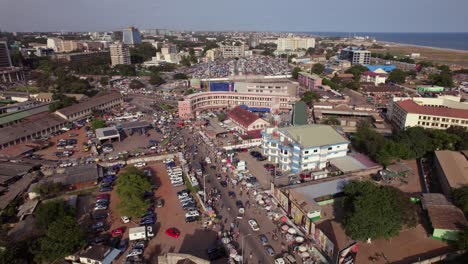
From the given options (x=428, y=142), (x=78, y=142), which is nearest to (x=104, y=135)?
(x=78, y=142)

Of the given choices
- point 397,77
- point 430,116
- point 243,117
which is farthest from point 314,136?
point 397,77

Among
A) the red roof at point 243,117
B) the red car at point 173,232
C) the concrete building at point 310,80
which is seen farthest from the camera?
the concrete building at point 310,80

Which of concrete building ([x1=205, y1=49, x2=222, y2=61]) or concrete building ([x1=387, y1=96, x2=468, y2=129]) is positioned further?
concrete building ([x1=205, y1=49, x2=222, y2=61])

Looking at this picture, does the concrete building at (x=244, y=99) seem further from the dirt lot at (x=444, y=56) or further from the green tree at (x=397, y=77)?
the dirt lot at (x=444, y=56)

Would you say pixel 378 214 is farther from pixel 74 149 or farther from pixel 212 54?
pixel 212 54

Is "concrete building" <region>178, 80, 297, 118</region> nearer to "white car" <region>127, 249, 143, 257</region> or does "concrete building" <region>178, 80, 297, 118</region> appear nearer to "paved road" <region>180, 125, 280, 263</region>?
"paved road" <region>180, 125, 280, 263</region>

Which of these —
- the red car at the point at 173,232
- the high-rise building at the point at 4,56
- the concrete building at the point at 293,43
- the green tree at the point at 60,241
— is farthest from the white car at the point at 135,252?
the concrete building at the point at 293,43

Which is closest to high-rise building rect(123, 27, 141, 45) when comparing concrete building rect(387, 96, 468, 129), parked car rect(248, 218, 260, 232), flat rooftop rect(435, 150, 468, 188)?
concrete building rect(387, 96, 468, 129)
